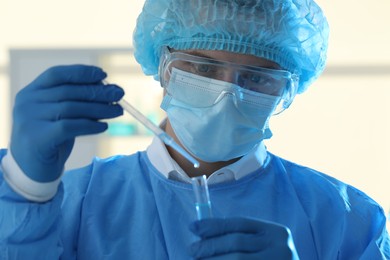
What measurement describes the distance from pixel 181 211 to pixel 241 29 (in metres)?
0.44

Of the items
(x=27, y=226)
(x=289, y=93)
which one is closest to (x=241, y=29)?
(x=289, y=93)

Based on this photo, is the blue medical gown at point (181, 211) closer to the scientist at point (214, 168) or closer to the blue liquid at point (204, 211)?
the scientist at point (214, 168)

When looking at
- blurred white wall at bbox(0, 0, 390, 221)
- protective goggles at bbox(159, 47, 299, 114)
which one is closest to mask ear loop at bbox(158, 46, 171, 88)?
protective goggles at bbox(159, 47, 299, 114)

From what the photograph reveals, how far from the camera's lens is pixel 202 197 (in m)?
1.27

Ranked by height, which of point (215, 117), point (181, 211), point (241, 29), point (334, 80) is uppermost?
point (241, 29)

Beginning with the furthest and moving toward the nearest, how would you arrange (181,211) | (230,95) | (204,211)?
(181,211), (230,95), (204,211)

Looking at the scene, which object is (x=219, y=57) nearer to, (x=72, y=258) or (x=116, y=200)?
(x=116, y=200)

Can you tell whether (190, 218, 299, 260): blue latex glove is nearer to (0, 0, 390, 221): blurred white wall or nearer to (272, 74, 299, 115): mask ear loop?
(272, 74, 299, 115): mask ear loop

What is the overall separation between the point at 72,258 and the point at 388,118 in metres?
3.00

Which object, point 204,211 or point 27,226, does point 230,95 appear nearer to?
point 204,211

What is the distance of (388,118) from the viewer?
3.87 meters

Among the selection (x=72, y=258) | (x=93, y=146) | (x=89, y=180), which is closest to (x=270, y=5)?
(x=89, y=180)

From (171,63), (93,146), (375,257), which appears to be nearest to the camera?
(375,257)

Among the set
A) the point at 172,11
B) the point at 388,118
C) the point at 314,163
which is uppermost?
the point at 172,11
